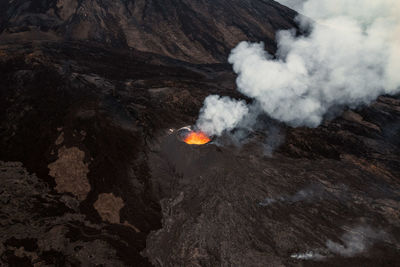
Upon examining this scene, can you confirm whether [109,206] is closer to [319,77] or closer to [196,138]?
[196,138]

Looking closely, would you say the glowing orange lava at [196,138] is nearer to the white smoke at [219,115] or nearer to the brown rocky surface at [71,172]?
the white smoke at [219,115]

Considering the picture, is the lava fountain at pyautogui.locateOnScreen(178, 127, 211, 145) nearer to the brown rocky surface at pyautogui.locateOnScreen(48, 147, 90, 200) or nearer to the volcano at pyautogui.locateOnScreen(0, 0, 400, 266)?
the volcano at pyautogui.locateOnScreen(0, 0, 400, 266)

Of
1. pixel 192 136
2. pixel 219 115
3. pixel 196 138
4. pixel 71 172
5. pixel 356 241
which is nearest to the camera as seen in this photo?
pixel 356 241

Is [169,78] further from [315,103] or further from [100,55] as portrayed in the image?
[315,103]

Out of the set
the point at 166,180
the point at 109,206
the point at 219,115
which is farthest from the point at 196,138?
the point at 109,206

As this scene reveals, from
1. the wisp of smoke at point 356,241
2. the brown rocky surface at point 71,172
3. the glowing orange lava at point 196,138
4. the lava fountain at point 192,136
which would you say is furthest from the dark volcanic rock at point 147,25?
the wisp of smoke at point 356,241

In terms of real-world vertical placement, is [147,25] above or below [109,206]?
above

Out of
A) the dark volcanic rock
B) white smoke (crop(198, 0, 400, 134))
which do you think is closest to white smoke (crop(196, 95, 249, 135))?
white smoke (crop(198, 0, 400, 134))
